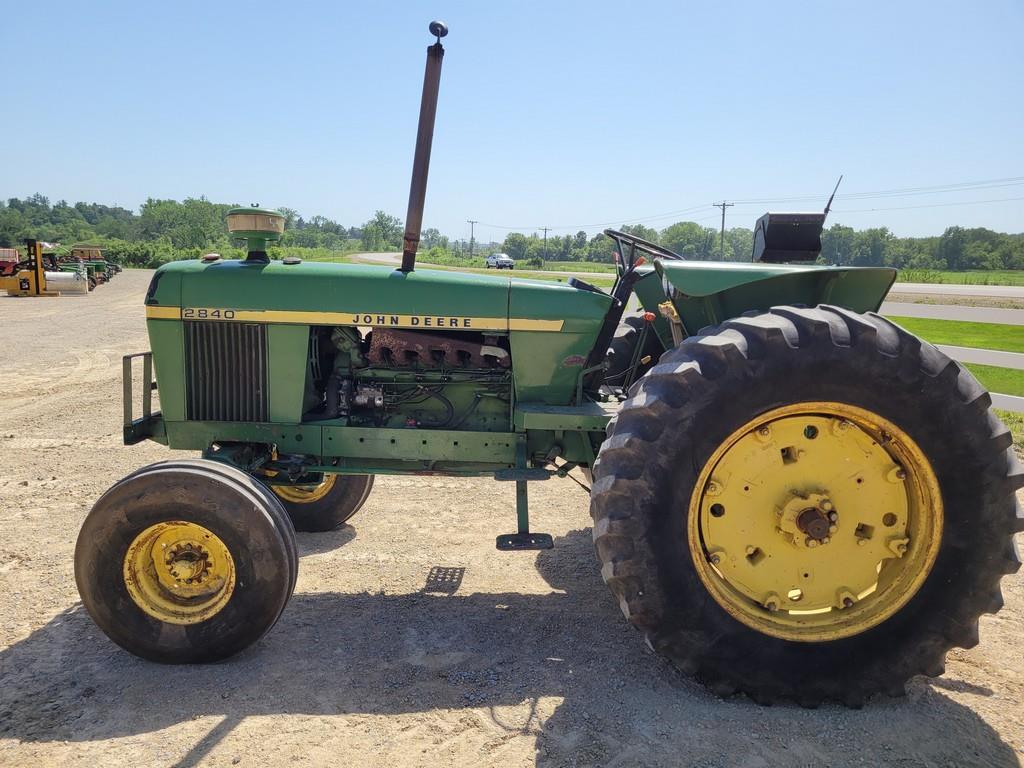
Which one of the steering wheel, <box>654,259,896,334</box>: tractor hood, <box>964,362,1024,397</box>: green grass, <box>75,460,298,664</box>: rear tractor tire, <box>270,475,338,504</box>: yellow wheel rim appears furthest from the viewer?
<box>964,362,1024,397</box>: green grass

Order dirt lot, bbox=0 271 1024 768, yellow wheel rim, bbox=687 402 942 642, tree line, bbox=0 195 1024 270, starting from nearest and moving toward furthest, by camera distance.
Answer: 1. dirt lot, bbox=0 271 1024 768
2. yellow wheel rim, bbox=687 402 942 642
3. tree line, bbox=0 195 1024 270

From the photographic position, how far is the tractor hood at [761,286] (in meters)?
3.43

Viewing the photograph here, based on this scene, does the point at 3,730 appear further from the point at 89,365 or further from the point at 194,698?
the point at 89,365

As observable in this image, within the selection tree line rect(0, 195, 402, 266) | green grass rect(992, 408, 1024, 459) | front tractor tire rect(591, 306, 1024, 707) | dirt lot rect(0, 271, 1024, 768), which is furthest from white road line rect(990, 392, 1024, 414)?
tree line rect(0, 195, 402, 266)

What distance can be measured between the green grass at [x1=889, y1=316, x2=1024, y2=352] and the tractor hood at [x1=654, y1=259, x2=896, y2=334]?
10.4m

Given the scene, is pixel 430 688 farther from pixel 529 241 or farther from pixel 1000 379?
pixel 529 241

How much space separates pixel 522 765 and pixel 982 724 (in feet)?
6.55

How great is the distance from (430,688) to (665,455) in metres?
1.51

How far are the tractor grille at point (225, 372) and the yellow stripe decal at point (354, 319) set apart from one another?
2.7 inches

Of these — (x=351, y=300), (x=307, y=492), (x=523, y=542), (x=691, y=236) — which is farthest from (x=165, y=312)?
(x=691, y=236)

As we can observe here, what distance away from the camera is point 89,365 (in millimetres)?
11648

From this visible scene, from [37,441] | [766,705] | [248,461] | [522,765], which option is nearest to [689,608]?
[766,705]

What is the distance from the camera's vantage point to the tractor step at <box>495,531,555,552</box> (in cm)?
373

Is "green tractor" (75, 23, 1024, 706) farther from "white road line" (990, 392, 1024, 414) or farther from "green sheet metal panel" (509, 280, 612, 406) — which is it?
"white road line" (990, 392, 1024, 414)
